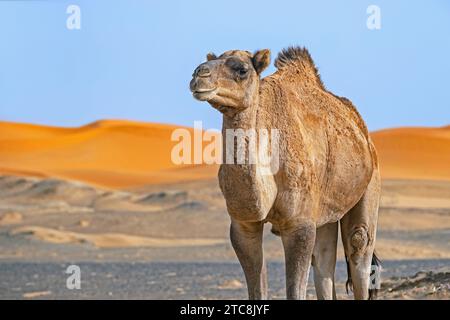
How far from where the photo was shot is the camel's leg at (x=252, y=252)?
947 cm

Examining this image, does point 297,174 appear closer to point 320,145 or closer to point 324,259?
point 320,145

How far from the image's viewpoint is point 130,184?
2004 inches

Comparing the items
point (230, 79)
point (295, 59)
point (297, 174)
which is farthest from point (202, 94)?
point (295, 59)

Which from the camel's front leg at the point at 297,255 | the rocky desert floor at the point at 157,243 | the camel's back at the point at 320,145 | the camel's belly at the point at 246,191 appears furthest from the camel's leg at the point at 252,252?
the rocky desert floor at the point at 157,243

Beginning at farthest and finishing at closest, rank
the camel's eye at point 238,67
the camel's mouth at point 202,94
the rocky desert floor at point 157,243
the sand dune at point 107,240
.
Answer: the sand dune at point 107,240
the rocky desert floor at point 157,243
the camel's eye at point 238,67
the camel's mouth at point 202,94

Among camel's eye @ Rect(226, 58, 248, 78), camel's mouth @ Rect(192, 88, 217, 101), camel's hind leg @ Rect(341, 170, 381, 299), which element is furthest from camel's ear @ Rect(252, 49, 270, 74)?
camel's hind leg @ Rect(341, 170, 381, 299)

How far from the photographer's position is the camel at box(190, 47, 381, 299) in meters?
8.93

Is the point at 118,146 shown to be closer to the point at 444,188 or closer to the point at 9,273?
the point at 444,188

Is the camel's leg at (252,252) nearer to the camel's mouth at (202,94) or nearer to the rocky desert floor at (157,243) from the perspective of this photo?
the camel's mouth at (202,94)

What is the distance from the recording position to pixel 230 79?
8.84m

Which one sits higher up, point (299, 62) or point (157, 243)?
point (299, 62)

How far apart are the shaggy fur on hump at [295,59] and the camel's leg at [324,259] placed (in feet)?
4.41

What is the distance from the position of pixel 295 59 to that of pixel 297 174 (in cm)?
176

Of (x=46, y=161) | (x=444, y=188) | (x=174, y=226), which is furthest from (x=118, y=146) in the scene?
(x=174, y=226)
